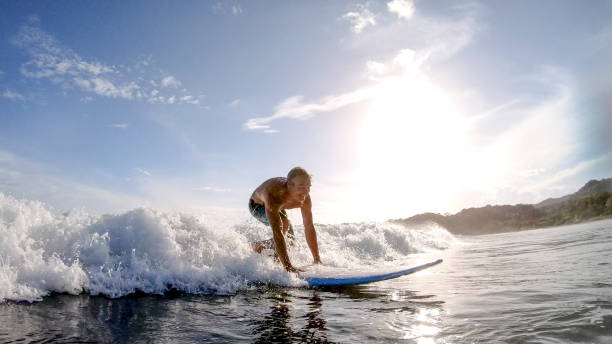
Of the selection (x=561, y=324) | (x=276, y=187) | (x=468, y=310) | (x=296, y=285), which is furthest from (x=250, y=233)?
(x=561, y=324)

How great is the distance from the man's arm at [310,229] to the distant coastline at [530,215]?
80.4 ft

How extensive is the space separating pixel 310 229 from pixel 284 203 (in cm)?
78

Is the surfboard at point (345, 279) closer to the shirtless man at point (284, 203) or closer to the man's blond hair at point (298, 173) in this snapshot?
the shirtless man at point (284, 203)

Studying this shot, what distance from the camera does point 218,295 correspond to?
3.70 m

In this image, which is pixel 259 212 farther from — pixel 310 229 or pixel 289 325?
pixel 289 325

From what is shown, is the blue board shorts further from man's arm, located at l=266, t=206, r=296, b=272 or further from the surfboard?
the surfboard

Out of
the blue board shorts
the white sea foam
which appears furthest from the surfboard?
the blue board shorts

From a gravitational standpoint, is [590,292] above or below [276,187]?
below

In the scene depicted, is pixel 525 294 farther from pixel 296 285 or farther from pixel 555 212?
pixel 555 212

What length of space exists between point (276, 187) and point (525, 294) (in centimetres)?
352

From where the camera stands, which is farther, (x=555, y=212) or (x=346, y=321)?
(x=555, y=212)

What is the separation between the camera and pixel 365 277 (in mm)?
4312

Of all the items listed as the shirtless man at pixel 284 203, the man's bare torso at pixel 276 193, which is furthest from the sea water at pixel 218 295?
the man's bare torso at pixel 276 193

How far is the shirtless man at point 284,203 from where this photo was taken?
470cm
